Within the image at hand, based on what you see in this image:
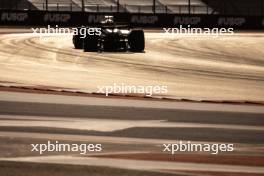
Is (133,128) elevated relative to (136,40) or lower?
lower

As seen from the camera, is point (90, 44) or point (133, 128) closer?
point (133, 128)

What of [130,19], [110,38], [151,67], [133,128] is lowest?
[133,128]

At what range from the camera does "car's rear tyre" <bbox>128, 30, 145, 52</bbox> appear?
2355cm

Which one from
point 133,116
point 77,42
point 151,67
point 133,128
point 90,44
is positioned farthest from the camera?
point 77,42

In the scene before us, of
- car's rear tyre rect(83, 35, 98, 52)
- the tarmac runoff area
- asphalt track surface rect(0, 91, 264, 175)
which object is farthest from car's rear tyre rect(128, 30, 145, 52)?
asphalt track surface rect(0, 91, 264, 175)

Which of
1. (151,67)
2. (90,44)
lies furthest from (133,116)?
(90,44)

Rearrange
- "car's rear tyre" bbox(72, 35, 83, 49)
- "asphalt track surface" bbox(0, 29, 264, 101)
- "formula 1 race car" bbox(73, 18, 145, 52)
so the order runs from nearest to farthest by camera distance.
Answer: "asphalt track surface" bbox(0, 29, 264, 101) < "formula 1 race car" bbox(73, 18, 145, 52) < "car's rear tyre" bbox(72, 35, 83, 49)

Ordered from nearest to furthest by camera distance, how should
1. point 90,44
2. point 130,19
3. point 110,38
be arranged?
point 110,38 < point 90,44 < point 130,19

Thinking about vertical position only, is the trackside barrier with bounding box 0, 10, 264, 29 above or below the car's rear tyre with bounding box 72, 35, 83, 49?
above

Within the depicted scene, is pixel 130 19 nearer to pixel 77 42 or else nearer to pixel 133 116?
pixel 77 42

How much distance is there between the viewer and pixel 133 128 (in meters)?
9.45

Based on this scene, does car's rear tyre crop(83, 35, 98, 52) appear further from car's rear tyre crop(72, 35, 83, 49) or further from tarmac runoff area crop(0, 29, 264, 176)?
tarmac runoff area crop(0, 29, 264, 176)

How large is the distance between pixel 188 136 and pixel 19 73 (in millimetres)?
9256

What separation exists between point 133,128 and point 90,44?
1481 centimetres
